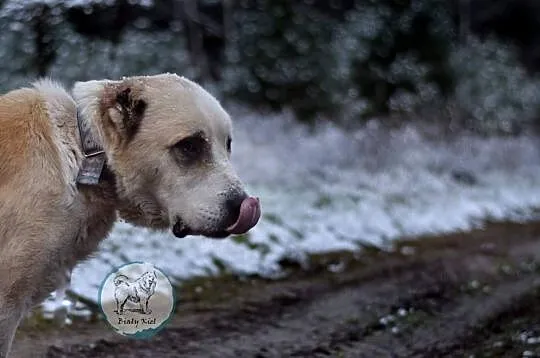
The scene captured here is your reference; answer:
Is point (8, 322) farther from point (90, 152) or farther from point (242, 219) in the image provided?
point (242, 219)

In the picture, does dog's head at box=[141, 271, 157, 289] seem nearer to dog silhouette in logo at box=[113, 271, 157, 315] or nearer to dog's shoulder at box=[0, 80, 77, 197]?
dog silhouette in logo at box=[113, 271, 157, 315]

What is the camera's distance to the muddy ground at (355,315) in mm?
4910

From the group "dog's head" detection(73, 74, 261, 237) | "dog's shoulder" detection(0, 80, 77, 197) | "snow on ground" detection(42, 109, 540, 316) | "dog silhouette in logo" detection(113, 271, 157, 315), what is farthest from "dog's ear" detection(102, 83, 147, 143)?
"snow on ground" detection(42, 109, 540, 316)

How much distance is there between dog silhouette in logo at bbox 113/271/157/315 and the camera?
141 inches

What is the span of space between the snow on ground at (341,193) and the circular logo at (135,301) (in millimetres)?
710

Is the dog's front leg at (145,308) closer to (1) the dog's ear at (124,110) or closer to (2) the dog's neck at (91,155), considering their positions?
(2) the dog's neck at (91,155)

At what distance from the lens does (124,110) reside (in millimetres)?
3229

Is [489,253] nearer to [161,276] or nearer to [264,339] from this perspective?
[264,339]

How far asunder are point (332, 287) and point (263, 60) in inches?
305

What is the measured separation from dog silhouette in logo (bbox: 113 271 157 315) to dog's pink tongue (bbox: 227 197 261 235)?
1.97 ft

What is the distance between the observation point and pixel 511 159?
15.2 metres

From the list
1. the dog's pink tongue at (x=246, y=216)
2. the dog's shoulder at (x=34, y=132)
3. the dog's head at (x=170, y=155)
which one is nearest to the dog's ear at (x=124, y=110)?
the dog's head at (x=170, y=155)

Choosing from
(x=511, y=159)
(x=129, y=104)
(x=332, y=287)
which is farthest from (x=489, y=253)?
(x=511, y=159)

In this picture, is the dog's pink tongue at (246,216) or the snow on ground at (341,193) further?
the snow on ground at (341,193)
